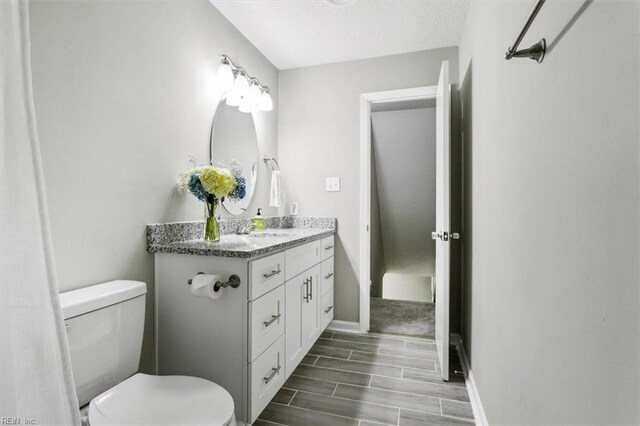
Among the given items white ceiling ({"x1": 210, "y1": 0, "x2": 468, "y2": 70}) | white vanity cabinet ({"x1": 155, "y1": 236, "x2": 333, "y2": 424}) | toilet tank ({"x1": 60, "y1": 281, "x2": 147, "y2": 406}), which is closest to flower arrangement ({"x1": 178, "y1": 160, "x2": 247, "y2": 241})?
white vanity cabinet ({"x1": 155, "y1": 236, "x2": 333, "y2": 424})

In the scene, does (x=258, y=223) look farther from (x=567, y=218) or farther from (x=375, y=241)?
(x=375, y=241)

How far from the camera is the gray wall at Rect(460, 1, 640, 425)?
52 centimetres

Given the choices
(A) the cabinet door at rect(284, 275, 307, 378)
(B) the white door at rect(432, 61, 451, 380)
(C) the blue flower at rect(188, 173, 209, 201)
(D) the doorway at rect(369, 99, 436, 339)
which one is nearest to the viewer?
(C) the blue flower at rect(188, 173, 209, 201)

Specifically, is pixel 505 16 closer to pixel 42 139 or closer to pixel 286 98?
pixel 42 139

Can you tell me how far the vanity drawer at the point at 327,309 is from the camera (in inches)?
101

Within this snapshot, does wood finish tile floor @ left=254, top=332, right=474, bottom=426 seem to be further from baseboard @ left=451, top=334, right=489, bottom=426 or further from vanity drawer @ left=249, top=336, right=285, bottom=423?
vanity drawer @ left=249, top=336, right=285, bottom=423

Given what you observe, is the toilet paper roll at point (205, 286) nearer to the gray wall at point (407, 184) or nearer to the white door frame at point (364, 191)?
the white door frame at point (364, 191)

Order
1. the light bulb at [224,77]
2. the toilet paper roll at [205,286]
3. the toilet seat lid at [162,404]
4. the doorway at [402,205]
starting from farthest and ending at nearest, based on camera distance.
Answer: the doorway at [402,205], the light bulb at [224,77], the toilet paper roll at [205,286], the toilet seat lid at [162,404]

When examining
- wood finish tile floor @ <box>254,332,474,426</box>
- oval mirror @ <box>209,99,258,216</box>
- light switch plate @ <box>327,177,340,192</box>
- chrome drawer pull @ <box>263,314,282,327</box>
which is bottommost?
wood finish tile floor @ <box>254,332,474,426</box>

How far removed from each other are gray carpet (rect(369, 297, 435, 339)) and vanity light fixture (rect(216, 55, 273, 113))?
2.17m

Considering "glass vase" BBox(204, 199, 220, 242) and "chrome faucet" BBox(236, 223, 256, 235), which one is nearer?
"glass vase" BBox(204, 199, 220, 242)

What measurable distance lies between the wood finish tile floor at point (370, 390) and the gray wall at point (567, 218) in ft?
1.53

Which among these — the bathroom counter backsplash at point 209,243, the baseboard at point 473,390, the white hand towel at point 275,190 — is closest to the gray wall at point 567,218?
the baseboard at point 473,390

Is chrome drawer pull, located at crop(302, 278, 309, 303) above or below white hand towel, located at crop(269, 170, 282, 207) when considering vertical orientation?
below
